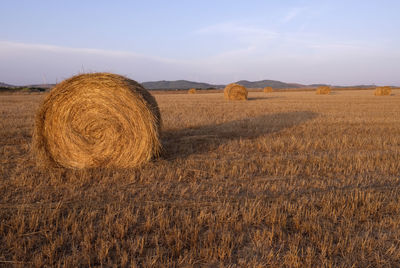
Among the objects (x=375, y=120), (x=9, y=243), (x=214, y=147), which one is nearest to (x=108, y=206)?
(x=9, y=243)

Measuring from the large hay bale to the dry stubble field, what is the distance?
0.36 metres

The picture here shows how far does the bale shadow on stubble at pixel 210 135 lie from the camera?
20.3ft

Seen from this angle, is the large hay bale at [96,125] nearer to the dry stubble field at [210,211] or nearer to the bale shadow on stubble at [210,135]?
the dry stubble field at [210,211]

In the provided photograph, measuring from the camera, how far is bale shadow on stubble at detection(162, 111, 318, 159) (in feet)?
20.3

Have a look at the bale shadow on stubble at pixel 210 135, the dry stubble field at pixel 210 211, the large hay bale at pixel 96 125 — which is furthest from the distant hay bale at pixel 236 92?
the large hay bale at pixel 96 125

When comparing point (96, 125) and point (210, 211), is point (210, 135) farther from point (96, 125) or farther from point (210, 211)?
point (210, 211)

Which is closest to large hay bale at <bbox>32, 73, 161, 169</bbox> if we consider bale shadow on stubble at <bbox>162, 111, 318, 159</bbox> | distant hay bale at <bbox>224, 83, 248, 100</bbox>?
bale shadow on stubble at <bbox>162, 111, 318, 159</bbox>

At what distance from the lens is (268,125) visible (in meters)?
9.20

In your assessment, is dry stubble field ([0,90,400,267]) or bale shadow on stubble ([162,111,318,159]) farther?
bale shadow on stubble ([162,111,318,159])

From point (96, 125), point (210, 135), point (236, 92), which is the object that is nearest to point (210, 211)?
point (96, 125)

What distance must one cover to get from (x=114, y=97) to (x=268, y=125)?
5.46m

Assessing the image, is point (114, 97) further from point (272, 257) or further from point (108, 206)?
point (272, 257)

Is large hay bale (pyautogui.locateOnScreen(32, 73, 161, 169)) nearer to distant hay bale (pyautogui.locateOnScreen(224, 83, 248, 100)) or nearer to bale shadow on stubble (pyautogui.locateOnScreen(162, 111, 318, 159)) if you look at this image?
bale shadow on stubble (pyautogui.locateOnScreen(162, 111, 318, 159))

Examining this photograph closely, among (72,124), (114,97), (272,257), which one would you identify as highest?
(114,97)
